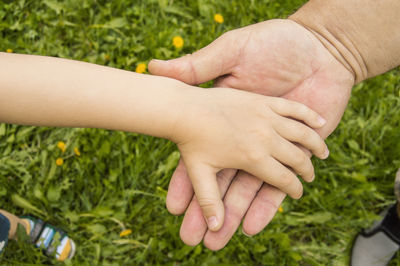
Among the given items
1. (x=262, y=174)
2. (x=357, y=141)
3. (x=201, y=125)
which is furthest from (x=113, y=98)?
(x=357, y=141)

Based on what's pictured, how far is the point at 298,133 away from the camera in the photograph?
1.72 meters

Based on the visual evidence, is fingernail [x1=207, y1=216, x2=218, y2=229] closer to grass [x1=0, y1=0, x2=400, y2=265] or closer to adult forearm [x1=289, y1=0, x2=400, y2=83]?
grass [x1=0, y1=0, x2=400, y2=265]

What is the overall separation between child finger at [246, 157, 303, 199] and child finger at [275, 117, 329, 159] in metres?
0.14

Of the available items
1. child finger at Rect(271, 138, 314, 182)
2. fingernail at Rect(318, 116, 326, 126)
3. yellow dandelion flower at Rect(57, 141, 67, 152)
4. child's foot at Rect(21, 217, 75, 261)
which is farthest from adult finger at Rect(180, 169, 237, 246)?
yellow dandelion flower at Rect(57, 141, 67, 152)

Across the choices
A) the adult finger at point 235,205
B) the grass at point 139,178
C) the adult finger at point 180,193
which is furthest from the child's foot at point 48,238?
the adult finger at point 235,205

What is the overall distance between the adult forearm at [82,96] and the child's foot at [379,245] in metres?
1.42

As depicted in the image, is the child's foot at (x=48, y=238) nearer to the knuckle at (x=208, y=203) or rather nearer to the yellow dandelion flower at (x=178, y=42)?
the knuckle at (x=208, y=203)

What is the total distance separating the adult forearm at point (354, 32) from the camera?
1903 mm

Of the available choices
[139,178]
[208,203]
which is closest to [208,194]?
[208,203]

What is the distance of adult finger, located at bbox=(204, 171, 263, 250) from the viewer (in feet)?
5.44

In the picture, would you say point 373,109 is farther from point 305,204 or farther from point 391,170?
point 305,204

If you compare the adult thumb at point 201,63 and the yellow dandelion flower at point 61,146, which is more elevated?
the adult thumb at point 201,63

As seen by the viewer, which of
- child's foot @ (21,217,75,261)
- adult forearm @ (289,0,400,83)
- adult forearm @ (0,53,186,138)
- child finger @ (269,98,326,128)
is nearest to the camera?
adult forearm @ (0,53,186,138)

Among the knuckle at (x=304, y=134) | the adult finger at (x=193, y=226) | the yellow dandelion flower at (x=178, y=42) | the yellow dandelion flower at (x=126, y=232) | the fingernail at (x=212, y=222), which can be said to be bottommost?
the yellow dandelion flower at (x=126, y=232)
